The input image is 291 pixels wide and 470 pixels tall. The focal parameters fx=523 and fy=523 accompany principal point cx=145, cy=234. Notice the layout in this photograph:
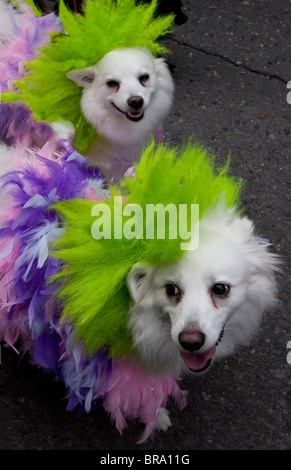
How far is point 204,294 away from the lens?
4.84ft

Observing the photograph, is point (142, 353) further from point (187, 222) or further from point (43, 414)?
point (43, 414)

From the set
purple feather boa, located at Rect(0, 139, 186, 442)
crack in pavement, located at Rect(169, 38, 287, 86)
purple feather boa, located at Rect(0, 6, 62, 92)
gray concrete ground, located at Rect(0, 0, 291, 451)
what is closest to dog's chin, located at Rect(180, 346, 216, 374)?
purple feather boa, located at Rect(0, 139, 186, 442)

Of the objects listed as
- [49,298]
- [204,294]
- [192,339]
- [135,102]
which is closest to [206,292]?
[204,294]

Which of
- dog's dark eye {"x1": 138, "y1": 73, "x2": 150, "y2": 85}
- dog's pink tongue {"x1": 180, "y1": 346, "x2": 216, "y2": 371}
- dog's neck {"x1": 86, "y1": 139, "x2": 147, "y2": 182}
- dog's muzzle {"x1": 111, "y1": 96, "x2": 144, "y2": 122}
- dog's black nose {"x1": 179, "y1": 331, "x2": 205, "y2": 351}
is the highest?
dog's dark eye {"x1": 138, "y1": 73, "x2": 150, "y2": 85}

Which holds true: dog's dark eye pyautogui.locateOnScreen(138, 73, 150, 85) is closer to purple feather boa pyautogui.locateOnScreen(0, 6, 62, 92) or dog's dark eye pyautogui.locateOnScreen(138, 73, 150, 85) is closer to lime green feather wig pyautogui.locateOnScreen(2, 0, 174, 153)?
lime green feather wig pyautogui.locateOnScreen(2, 0, 174, 153)

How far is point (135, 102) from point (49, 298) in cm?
101

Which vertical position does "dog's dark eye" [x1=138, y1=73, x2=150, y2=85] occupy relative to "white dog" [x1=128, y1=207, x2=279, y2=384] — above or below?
above

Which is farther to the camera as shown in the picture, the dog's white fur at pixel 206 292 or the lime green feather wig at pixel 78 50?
the lime green feather wig at pixel 78 50

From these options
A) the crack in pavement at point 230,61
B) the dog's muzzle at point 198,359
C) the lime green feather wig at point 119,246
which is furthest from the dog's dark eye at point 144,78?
the crack in pavement at point 230,61

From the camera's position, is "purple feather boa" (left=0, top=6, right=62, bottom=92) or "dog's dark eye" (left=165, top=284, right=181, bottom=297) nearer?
"dog's dark eye" (left=165, top=284, right=181, bottom=297)

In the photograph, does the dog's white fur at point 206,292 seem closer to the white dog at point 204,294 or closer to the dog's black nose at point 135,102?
the white dog at point 204,294

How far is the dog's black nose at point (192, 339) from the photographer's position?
1.43 meters

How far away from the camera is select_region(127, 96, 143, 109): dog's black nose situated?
89.9 inches

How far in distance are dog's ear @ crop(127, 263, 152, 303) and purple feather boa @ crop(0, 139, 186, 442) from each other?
27cm
